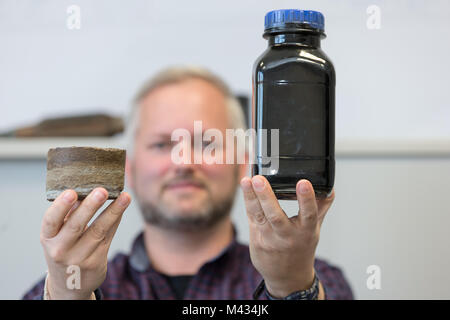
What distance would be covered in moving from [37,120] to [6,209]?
0.27 meters

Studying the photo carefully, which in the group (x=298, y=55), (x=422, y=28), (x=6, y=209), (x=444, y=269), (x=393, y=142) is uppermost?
(x=422, y=28)

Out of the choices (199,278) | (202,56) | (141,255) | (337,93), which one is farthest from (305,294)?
(202,56)

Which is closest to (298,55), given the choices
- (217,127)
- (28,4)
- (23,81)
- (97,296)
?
(97,296)

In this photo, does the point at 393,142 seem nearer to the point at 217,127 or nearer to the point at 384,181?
the point at 384,181

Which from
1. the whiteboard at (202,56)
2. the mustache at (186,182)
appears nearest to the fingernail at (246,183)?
the mustache at (186,182)

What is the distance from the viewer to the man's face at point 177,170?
4.27ft

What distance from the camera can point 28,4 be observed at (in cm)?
151

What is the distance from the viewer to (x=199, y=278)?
124cm

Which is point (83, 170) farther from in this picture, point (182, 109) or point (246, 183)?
point (182, 109)

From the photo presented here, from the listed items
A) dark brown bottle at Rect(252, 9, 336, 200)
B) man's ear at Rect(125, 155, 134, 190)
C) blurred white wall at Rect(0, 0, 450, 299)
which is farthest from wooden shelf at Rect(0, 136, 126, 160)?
Result: dark brown bottle at Rect(252, 9, 336, 200)

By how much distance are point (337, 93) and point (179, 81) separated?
17.4 inches

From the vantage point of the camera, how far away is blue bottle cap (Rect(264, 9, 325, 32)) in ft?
1.99

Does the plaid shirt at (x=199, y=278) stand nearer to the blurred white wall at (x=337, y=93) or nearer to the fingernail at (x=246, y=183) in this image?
the blurred white wall at (x=337, y=93)

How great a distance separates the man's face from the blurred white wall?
0.29 metres
